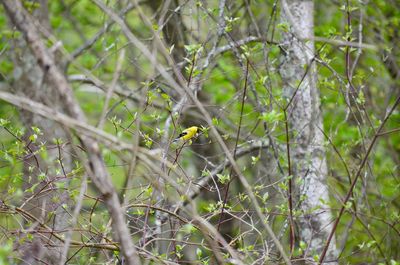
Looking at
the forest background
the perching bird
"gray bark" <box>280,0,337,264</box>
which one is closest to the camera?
the forest background

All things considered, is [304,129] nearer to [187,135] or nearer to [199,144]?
[187,135]

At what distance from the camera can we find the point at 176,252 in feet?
11.7

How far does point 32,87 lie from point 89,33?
3.93m

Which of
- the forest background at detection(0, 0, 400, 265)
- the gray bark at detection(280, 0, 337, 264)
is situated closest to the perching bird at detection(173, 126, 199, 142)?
the forest background at detection(0, 0, 400, 265)

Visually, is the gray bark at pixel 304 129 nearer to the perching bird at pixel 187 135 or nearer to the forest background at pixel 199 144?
the forest background at pixel 199 144

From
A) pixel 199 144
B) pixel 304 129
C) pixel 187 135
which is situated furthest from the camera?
pixel 304 129

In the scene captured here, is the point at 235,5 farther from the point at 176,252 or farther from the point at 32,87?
the point at 176,252

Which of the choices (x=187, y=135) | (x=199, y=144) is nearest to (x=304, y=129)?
(x=187, y=135)

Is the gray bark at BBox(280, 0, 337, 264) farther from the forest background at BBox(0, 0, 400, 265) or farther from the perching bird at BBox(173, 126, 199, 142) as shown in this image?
the perching bird at BBox(173, 126, 199, 142)

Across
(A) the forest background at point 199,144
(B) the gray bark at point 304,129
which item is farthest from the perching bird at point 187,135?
(B) the gray bark at point 304,129

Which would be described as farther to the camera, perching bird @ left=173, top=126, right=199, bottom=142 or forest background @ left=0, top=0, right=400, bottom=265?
perching bird @ left=173, top=126, right=199, bottom=142

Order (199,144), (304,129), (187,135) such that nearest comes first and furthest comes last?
(199,144) < (187,135) < (304,129)

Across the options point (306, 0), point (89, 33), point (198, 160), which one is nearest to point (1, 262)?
point (306, 0)

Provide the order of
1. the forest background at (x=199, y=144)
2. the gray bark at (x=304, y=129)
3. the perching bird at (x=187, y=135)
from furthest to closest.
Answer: the gray bark at (x=304, y=129) → the perching bird at (x=187, y=135) → the forest background at (x=199, y=144)
